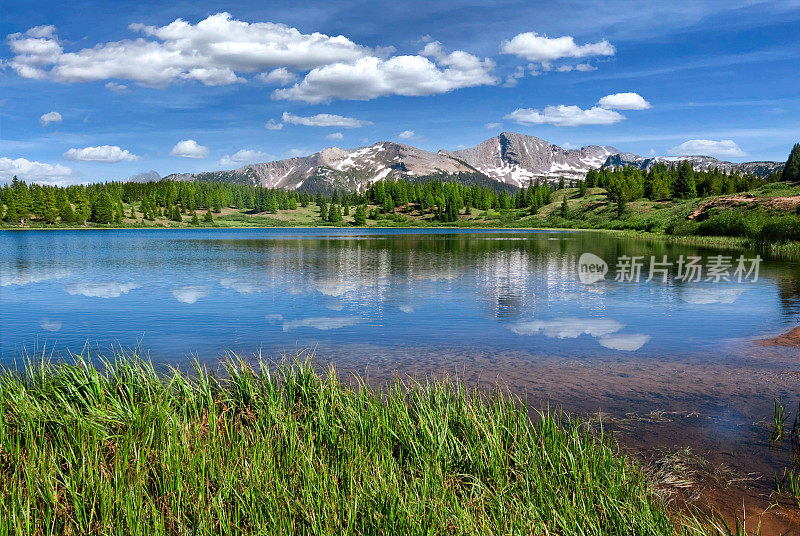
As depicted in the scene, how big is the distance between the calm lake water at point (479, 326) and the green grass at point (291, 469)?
4.73 m

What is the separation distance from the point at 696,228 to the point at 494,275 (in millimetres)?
65155

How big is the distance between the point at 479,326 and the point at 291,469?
51.1ft

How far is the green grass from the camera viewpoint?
6477 millimetres

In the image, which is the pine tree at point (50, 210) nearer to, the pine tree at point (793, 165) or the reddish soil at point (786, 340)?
the reddish soil at point (786, 340)

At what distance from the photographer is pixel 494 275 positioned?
41.9 m

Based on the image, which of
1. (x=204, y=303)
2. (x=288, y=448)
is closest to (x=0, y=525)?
(x=288, y=448)

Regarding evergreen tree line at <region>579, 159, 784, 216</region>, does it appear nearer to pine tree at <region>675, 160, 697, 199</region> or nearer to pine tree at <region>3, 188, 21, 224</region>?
pine tree at <region>675, 160, 697, 199</region>

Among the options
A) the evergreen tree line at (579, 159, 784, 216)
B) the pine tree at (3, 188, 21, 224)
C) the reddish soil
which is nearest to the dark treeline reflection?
the reddish soil

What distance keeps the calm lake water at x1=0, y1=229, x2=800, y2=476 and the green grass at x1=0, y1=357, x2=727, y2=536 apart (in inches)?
186

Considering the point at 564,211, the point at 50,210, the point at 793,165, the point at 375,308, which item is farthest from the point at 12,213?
the point at 793,165

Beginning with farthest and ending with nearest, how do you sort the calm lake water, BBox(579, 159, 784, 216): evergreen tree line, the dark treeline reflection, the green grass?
1. BBox(579, 159, 784, 216): evergreen tree line
2. the dark treeline reflection
3. the calm lake water
4. the green grass

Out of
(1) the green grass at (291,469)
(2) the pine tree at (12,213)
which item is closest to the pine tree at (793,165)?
(1) the green grass at (291,469)

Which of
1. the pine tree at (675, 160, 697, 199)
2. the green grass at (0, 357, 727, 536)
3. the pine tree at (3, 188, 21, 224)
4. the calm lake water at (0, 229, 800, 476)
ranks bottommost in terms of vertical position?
the calm lake water at (0, 229, 800, 476)

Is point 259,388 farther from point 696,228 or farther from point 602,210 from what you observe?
point 602,210
